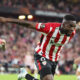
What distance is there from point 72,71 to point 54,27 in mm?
15641

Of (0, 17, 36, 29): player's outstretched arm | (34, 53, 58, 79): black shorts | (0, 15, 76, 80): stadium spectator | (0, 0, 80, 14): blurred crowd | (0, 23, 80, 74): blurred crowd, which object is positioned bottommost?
(0, 23, 80, 74): blurred crowd

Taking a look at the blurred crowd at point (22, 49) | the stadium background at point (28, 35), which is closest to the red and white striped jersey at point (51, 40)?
the stadium background at point (28, 35)

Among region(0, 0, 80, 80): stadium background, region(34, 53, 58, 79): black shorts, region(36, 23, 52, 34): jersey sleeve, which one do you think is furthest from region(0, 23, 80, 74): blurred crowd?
region(36, 23, 52, 34): jersey sleeve

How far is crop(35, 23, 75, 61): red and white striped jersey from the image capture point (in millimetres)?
6461

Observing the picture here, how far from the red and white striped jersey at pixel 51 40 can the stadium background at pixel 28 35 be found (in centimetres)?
1185

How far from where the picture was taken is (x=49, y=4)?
27891 millimetres

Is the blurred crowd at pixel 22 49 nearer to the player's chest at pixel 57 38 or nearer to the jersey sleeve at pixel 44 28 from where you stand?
the player's chest at pixel 57 38

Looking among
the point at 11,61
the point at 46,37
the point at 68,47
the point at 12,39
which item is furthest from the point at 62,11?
the point at 46,37

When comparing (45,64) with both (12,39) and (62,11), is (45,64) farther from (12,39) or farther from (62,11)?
(62,11)

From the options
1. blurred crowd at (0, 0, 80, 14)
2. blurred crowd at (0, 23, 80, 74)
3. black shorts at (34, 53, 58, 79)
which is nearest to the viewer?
black shorts at (34, 53, 58, 79)

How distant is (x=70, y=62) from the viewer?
22531 mm

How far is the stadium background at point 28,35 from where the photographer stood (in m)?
20.8

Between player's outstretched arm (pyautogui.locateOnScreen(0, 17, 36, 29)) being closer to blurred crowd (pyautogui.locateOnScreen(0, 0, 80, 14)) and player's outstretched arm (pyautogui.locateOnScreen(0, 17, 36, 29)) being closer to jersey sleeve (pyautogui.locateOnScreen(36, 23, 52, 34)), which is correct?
jersey sleeve (pyautogui.locateOnScreen(36, 23, 52, 34))

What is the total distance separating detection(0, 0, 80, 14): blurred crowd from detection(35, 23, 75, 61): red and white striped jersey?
19014 millimetres
